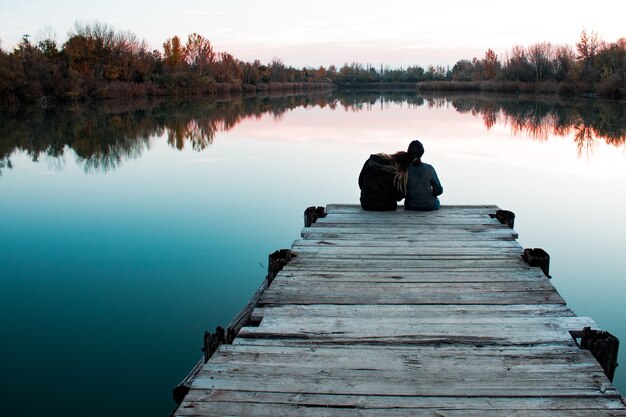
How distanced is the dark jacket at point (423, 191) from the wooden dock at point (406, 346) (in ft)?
5.36

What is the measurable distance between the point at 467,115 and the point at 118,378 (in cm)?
2817

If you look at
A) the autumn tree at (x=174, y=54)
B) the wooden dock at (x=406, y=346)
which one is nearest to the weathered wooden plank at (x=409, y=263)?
the wooden dock at (x=406, y=346)

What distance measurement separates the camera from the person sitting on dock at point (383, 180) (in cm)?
639

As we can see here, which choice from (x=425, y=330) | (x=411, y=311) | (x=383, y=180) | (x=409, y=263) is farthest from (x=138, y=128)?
(x=425, y=330)

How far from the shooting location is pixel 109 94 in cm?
4150

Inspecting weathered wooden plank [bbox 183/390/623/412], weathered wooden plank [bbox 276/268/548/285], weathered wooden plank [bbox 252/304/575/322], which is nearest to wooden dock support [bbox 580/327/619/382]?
weathered wooden plank [bbox 183/390/623/412]

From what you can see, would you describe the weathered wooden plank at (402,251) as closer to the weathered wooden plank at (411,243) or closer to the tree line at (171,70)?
the weathered wooden plank at (411,243)

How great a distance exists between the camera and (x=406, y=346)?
3.18 metres

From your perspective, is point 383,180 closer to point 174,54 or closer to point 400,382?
point 400,382

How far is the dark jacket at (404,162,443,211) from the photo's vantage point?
661cm

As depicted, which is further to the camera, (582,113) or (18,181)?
(582,113)

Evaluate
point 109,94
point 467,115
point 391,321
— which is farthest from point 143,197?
point 109,94

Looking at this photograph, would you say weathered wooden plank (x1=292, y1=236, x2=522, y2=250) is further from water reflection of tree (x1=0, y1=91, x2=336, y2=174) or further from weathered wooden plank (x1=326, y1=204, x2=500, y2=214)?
water reflection of tree (x1=0, y1=91, x2=336, y2=174)

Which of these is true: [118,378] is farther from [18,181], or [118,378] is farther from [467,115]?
[467,115]
